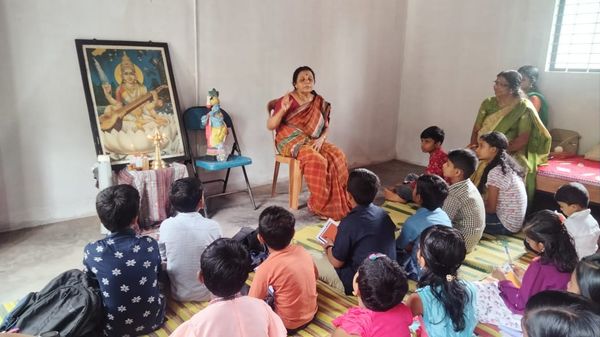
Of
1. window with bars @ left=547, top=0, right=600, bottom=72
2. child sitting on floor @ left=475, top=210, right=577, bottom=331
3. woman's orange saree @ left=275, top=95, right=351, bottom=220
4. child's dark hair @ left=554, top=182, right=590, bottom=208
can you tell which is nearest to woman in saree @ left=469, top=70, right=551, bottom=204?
window with bars @ left=547, top=0, right=600, bottom=72

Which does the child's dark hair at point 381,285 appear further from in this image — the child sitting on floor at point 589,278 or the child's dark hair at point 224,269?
the child sitting on floor at point 589,278

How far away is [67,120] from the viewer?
332 cm

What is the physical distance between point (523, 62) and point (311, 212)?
2.83 m

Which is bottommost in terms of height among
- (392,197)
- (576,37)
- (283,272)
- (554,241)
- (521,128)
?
(392,197)

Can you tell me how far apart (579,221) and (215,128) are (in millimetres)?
2660

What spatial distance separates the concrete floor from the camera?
256 cm

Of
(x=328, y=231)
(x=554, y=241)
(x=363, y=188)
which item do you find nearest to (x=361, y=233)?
(x=363, y=188)

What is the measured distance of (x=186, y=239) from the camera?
2156 mm

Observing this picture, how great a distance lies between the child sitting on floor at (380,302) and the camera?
4.77ft

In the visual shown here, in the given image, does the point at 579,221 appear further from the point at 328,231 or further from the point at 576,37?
the point at 576,37

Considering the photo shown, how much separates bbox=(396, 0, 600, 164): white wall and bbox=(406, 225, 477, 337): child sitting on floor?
138 inches

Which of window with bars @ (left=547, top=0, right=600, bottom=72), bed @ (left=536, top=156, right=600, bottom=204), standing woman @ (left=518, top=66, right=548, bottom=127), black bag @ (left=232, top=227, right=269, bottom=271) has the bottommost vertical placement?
black bag @ (left=232, top=227, right=269, bottom=271)

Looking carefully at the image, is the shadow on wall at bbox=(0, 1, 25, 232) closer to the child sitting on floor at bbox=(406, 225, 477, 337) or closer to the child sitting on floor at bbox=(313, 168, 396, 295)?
the child sitting on floor at bbox=(313, 168, 396, 295)

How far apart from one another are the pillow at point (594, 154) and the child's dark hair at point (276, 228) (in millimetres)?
3489
